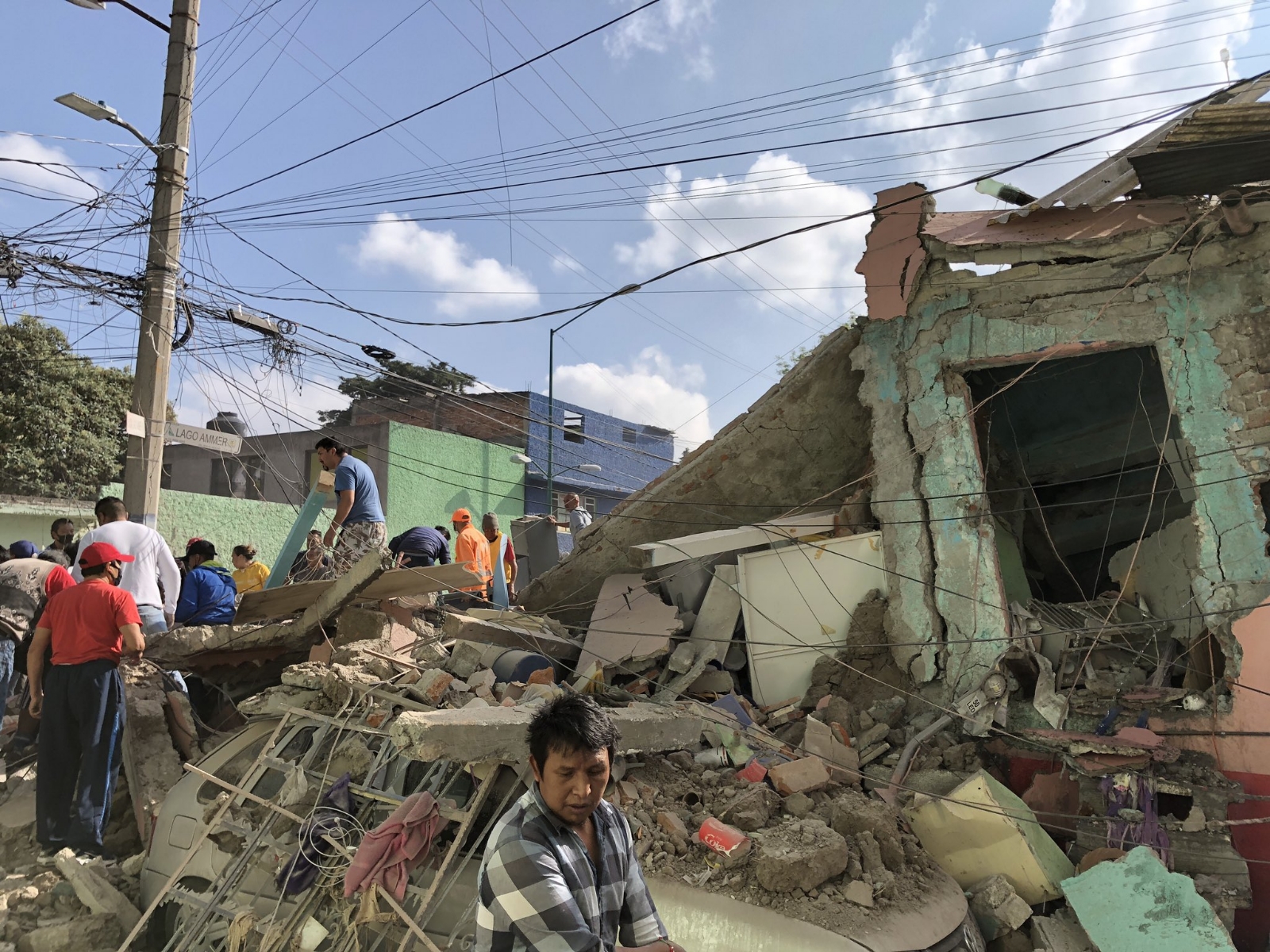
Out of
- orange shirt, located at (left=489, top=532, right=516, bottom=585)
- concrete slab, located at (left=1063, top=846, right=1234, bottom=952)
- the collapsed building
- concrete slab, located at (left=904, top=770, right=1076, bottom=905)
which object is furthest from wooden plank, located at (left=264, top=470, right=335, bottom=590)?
concrete slab, located at (left=1063, top=846, right=1234, bottom=952)

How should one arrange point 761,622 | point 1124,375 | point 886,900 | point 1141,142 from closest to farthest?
1. point 886,900
2. point 1141,142
3. point 761,622
4. point 1124,375

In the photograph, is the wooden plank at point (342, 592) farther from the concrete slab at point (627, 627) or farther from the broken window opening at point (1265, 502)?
the broken window opening at point (1265, 502)

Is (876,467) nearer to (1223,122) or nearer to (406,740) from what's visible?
(1223,122)

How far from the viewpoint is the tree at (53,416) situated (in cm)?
1805

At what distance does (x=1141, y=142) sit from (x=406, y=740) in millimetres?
6617

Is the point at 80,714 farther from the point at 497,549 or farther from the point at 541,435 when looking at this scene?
the point at 541,435

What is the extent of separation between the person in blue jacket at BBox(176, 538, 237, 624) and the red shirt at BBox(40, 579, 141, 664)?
1.44 m

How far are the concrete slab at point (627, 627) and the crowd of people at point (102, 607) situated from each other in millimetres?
1300

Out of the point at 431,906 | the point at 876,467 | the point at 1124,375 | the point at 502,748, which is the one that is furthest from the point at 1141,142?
the point at 431,906

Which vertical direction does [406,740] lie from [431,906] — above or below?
above

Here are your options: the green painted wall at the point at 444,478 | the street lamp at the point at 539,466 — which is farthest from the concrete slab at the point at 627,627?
the street lamp at the point at 539,466

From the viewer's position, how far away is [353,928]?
163 inches

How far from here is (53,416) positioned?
18.6 meters

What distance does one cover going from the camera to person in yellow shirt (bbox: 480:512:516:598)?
360 inches
